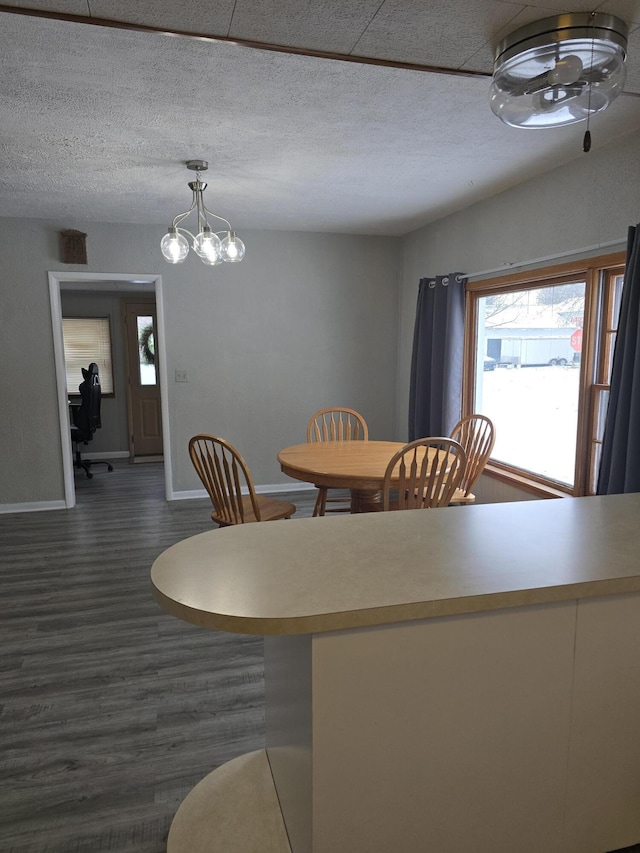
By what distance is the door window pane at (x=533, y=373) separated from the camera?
3443 millimetres

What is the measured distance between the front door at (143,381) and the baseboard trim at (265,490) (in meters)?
2.34

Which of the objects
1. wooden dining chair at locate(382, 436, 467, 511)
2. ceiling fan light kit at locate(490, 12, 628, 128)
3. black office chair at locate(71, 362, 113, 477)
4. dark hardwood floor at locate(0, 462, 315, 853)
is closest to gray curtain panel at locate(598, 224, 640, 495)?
wooden dining chair at locate(382, 436, 467, 511)

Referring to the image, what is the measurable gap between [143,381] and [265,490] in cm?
283

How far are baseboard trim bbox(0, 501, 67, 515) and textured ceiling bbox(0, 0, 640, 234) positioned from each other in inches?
95.8

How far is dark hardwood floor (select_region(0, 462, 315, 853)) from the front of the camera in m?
1.69

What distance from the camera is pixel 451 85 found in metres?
2.18

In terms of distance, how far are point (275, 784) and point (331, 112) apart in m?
2.54

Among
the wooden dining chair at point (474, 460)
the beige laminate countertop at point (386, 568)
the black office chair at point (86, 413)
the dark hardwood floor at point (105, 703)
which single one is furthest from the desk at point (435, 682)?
the black office chair at point (86, 413)

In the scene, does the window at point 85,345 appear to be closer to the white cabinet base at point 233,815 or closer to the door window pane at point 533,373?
the door window pane at point 533,373

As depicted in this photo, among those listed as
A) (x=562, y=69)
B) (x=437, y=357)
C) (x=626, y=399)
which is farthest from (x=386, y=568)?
(x=437, y=357)

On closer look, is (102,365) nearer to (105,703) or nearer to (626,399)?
(105,703)

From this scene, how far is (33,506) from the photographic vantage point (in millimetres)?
4918

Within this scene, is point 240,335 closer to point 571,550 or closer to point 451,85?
point 451,85

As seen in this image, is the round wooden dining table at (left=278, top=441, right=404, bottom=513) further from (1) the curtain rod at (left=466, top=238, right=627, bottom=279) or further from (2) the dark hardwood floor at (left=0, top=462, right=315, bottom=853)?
(1) the curtain rod at (left=466, top=238, right=627, bottom=279)
